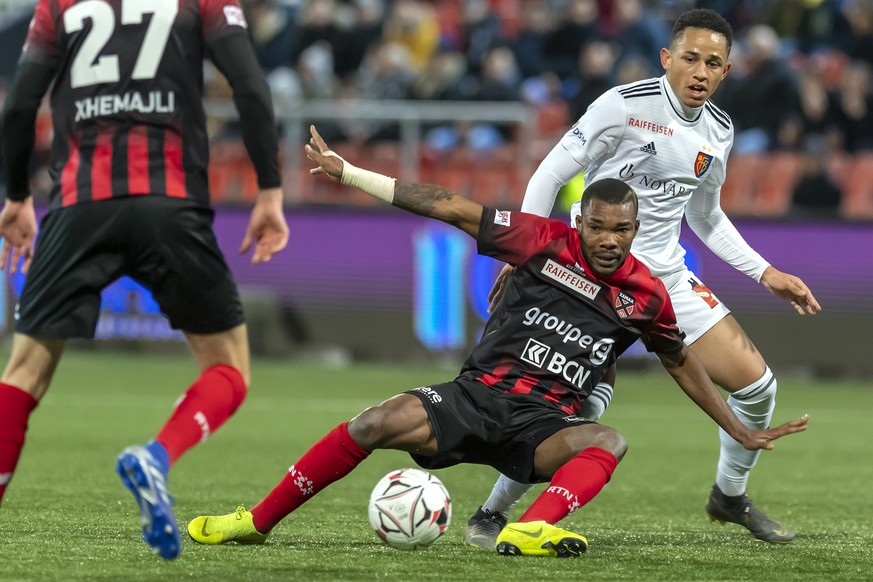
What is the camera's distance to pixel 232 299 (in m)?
4.85

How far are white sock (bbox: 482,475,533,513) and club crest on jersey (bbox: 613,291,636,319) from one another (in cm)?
86

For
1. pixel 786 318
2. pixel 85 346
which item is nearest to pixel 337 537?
pixel 786 318

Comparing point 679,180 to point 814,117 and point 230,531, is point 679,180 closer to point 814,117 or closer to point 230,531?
point 230,531

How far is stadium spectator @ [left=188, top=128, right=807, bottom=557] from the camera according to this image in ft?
16.8

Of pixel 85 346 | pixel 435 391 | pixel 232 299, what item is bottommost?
pixel 85 346

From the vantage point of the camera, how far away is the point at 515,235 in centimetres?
540

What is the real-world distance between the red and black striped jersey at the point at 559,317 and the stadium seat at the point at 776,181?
→ 32.2 ft

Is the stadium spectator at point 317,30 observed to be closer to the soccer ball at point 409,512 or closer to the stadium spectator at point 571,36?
the stadium spectator at point 571,36

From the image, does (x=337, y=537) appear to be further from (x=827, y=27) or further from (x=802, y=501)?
(x=827, y=27)

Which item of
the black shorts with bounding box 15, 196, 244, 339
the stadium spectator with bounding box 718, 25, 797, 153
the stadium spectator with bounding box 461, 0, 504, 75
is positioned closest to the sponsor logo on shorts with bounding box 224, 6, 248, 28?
the black shorts with bounding box 15, 196, 244, 339

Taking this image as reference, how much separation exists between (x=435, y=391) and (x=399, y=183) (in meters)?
0.77

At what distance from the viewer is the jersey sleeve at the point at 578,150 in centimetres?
581

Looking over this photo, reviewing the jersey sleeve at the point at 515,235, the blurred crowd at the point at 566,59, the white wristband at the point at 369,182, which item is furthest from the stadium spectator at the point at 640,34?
the white wristband at the point at 369,182

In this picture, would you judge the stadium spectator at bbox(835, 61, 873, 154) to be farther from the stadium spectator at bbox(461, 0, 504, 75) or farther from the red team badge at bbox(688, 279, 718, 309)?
the red team badge at bbox(688, 279, 718, 309)
